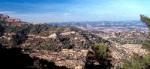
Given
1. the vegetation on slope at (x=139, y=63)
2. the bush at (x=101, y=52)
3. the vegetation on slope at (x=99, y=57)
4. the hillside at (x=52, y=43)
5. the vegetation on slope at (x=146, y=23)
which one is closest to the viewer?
the vegetation on slope at (x=146, y=23)

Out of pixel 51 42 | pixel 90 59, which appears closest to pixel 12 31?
pixel 51 42

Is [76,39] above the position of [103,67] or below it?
below

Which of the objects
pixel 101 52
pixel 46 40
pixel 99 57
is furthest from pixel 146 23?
pixel 46 40

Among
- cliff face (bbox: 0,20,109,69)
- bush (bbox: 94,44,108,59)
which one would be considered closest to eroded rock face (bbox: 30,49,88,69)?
cliff face (bbox: 0,20,109,69)

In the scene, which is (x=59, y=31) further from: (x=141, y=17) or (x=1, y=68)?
(x=141, y=17)

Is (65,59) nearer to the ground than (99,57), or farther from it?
nearer to the ground

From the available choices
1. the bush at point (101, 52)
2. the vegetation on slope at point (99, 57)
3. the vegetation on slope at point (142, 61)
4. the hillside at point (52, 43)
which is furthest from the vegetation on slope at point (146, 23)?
the hillside at point (52, 43)

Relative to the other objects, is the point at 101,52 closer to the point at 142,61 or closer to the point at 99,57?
the point at 99,57

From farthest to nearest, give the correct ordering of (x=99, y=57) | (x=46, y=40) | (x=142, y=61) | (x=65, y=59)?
(x=46, y=40)
(x=65, y=59)
(x=99, y=57)
(x=142, y=61)

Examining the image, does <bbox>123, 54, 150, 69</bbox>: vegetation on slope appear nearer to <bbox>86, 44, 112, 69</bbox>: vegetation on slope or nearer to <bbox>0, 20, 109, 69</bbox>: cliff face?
<bbox>86, 44, 112, 69</bbox>: vegetation on slope

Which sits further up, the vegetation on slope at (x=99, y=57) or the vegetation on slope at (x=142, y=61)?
the vegetation on slope at (x=142, y=61)

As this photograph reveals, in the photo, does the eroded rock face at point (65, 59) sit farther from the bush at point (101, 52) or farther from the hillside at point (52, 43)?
the bush at point (101, 52)
